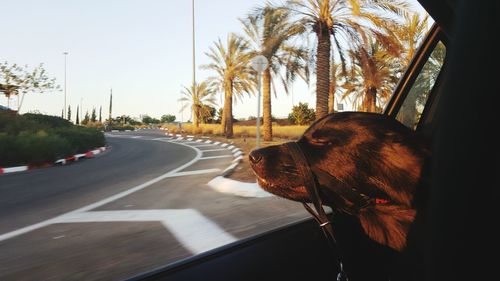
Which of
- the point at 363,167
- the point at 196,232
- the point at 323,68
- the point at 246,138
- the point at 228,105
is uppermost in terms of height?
the point at 323,68

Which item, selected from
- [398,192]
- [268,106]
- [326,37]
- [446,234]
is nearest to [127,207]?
[398,192]

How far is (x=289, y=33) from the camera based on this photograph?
1922 cm

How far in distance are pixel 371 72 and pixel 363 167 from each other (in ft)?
51.0

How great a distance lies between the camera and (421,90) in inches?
90.7

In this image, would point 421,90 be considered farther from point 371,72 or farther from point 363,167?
point 371,72

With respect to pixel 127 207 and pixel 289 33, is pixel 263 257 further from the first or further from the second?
pixel 289 33

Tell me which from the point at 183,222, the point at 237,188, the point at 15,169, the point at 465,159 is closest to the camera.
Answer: the point at 465,159

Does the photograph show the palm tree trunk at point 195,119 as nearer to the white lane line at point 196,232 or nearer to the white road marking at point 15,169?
the white road marking at point 15,169

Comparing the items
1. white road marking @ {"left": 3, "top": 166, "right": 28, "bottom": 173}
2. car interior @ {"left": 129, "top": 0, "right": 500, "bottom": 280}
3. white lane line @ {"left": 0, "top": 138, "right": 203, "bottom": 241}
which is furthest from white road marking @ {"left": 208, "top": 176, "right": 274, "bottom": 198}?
white road marking @ {"left": 3, "top": 166, "right": 28, "bottom": 173}

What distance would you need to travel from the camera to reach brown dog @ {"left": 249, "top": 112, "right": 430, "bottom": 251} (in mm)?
1235

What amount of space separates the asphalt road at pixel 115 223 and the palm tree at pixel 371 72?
8040 millimetres

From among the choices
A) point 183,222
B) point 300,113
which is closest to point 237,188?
point 183,222

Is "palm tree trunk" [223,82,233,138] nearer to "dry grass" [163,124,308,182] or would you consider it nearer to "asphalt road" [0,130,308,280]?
"dry grass" [163,124,308,182]

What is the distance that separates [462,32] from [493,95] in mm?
111
